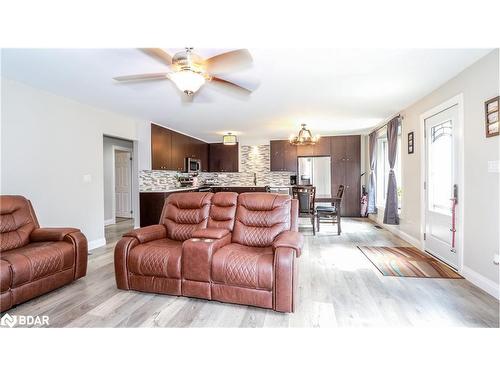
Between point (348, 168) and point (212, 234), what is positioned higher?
point (348, 168)

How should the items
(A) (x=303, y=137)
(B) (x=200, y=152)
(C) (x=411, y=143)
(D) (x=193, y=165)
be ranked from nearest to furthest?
(C) (x=411, y=143), (A) (x=303, y=137), (D) (x=193, y=165), (B) (x=200, y=152)

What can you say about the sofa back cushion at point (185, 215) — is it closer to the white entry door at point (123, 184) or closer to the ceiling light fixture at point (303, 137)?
the ceiling light fixture at point (303, 137)

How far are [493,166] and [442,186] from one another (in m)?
1.03

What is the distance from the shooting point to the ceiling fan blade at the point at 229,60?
1.76 meters

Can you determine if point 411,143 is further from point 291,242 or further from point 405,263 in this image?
point 291,242

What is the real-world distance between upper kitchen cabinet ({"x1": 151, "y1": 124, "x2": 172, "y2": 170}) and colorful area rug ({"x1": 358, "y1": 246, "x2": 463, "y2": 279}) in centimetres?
425

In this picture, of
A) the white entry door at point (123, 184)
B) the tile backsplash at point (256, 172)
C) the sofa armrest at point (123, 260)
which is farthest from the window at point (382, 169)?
the white entry door at point (123, 184)

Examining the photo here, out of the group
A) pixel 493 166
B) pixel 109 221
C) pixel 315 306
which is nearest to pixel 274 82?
pixel 493 166

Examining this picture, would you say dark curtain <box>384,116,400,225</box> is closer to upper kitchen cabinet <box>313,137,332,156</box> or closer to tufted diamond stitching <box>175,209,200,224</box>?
upper kitchen cabinet <box>313,137,332,156</box>

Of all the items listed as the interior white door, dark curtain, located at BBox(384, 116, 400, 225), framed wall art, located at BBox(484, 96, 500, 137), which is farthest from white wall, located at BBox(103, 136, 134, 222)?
framed wall art, located at BBox(484, 96, 500, 137)

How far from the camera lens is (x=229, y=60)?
186 cm

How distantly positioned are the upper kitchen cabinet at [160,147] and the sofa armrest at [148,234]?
275 cm

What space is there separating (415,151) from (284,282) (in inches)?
132

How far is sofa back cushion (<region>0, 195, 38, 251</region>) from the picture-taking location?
8.02 ft
